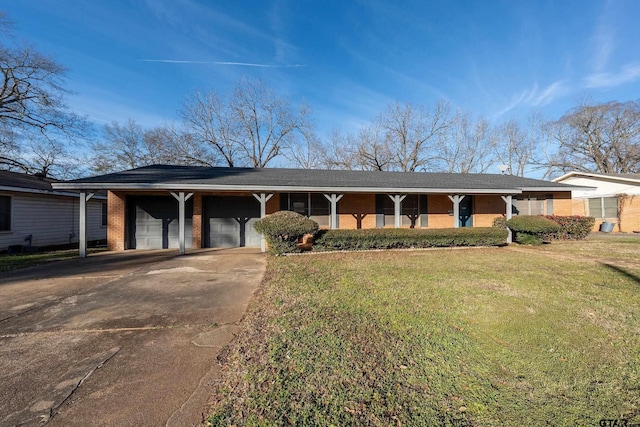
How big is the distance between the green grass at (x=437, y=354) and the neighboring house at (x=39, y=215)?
12.4m

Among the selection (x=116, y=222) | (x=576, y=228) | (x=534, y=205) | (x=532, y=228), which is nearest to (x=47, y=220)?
(x=116, y=222)

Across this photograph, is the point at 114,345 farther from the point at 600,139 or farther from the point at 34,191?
the point at 600,139

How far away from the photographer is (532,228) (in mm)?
10500

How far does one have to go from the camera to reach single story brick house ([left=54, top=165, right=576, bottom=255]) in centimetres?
994

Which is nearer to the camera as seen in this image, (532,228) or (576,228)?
(532,228)

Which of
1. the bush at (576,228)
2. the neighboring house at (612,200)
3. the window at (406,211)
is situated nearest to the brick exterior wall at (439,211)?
the window at (406,211)

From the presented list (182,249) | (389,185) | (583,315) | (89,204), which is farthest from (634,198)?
(89,204)

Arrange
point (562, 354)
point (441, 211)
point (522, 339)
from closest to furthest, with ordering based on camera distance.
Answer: point (562, 354) → point (522, 339) → point (441, 211)

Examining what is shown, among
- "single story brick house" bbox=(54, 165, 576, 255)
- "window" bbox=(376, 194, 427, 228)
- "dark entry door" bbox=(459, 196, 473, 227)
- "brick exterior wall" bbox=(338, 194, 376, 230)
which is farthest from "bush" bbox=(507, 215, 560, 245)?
"brick exterior wall" bbox=(338, 194, 376, 230)

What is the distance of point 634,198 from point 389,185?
14901 millimetres

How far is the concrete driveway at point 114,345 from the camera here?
197 centimetres

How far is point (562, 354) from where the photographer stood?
2652 millimetres

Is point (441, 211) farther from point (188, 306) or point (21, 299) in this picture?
point (21, 299)

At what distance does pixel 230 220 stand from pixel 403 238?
7077 mm
